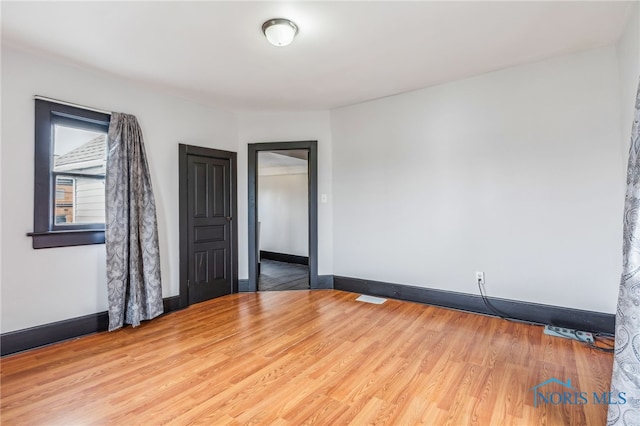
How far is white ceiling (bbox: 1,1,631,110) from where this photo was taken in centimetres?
210

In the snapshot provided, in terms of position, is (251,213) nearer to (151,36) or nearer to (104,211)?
(104,211)

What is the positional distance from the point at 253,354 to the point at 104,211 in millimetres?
2118

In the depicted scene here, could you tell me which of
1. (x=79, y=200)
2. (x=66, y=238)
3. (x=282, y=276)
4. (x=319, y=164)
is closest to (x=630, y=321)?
(x=319, y=164)

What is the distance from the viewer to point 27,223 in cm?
257

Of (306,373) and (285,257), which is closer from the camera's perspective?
(306,373)

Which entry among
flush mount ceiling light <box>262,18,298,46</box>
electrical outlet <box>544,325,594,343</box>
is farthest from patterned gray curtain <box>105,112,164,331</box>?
electrical outlet <box>544,325,594,343</box>

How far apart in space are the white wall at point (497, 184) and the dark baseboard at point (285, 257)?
2.56 metres

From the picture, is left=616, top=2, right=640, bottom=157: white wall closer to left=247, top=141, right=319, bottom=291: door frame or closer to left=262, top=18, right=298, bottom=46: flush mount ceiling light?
left=262, top=18, right=298, bottom=46: flush mount ceiling light

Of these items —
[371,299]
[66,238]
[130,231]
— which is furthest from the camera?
[371,299]

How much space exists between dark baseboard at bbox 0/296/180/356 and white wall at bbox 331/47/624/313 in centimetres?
290

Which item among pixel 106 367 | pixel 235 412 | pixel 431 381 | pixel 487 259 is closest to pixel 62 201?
pixel 106 367

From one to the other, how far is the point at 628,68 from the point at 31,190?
497 centimetres

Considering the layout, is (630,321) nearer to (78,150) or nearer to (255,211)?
(255,211)

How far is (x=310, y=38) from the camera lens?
8.02 ft
